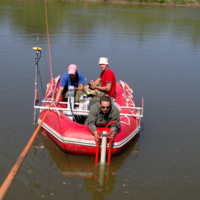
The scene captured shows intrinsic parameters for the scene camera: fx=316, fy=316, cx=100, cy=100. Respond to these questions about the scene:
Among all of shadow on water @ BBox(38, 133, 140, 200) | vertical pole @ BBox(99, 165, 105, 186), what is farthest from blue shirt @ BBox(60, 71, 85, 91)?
vertical pole @ BBox(99, 165, 105, 186)

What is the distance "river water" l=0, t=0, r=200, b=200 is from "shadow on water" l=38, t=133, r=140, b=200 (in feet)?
0.06

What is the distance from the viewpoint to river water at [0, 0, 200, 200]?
19.1 ft

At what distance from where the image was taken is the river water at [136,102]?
5809mm

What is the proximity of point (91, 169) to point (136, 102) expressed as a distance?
4.08m

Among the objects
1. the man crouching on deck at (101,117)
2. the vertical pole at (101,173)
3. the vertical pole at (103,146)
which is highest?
the man crouching on deck at (101,117)

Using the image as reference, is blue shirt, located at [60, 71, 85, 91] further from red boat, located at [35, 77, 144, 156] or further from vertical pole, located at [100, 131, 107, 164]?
vertical pole, located at [100, 131, 107, 164]

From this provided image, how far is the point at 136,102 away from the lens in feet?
32.4

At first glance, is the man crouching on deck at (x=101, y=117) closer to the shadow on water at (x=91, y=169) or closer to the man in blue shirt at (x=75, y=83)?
the shadow on water at (x=91, y=169)

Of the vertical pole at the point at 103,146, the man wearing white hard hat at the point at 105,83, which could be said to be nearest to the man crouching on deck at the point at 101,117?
the vertical pole at the point at 103,146

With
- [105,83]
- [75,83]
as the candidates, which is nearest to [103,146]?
[105,83]

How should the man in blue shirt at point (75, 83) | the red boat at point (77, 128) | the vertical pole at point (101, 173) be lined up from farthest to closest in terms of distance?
the man in blue shirt at point (75, 83), the red boat at point (77, 128), the vertical pole at point (101, 173)

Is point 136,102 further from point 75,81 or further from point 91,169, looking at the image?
point 91,169

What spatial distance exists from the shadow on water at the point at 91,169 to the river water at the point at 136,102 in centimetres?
2

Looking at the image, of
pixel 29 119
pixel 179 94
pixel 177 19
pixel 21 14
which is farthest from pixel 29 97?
pixel 177 19
